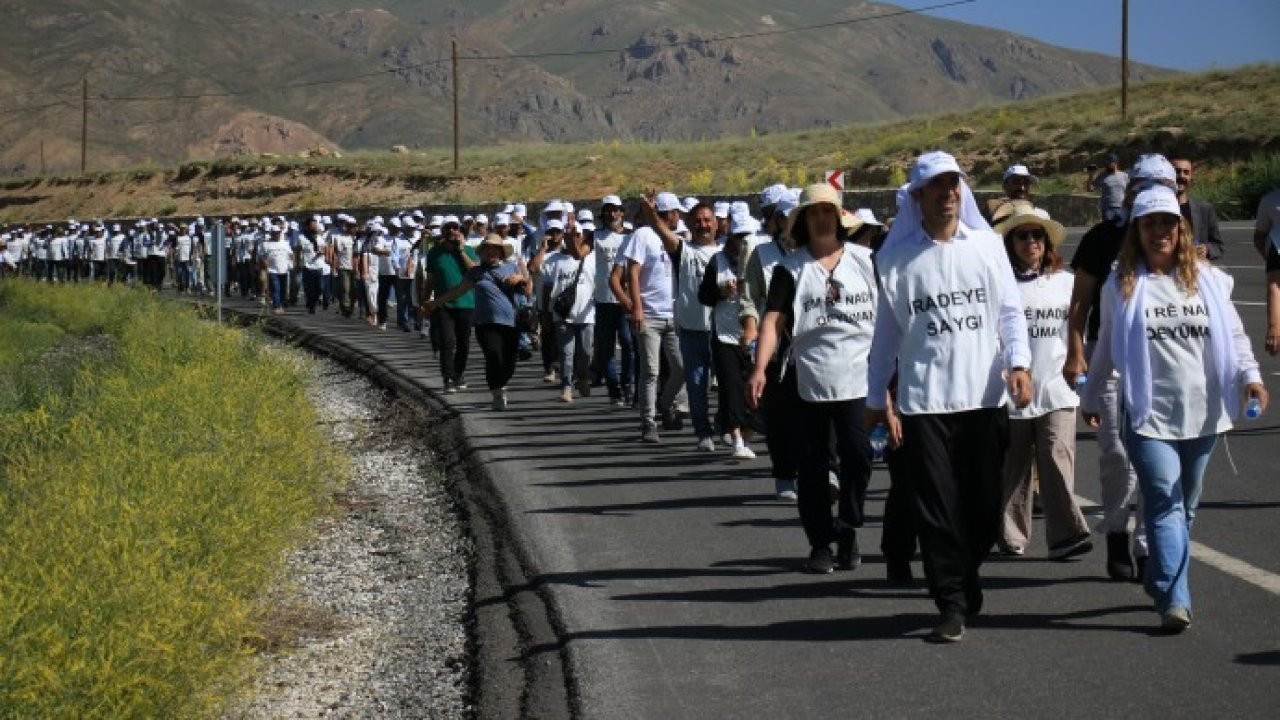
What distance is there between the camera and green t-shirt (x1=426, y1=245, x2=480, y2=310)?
65.1 feet

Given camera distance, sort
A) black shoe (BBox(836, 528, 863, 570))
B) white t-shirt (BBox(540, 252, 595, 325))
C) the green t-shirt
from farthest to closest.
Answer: the green t-shirt → white t-shirt (BBox(540, 252, 595, 325)) → black shoe (BBox(836, 528, 863, 570))

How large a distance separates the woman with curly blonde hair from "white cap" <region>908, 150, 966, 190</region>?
806 mm

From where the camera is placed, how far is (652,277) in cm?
1564

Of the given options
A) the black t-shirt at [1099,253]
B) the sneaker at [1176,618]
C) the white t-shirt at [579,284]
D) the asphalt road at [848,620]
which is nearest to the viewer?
the asphalt road at [848,620]

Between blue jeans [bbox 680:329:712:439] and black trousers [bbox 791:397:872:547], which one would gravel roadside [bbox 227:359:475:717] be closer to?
black trousers [bbox 791:397:872:547]

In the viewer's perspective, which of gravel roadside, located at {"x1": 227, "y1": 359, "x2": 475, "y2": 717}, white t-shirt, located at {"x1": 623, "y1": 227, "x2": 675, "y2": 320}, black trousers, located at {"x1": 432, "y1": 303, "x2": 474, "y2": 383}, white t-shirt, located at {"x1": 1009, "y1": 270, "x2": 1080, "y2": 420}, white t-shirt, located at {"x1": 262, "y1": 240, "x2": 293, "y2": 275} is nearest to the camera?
gravel roadside, located at {"x1": 227, "y1": 359, "x2": 475, "y2": 717}

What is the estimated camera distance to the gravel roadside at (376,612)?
→ 813 centimetres

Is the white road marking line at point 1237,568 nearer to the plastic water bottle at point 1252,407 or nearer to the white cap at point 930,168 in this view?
the plastic water bottle at point 1252,407

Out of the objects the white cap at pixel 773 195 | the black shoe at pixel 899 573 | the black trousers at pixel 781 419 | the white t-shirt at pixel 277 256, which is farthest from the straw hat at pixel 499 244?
the white t-shirt at pixel 277 256

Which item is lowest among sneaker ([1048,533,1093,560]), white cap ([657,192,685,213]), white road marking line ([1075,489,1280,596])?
white road marking line ([1075,489,1280,596])

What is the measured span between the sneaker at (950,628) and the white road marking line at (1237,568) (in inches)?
63.6

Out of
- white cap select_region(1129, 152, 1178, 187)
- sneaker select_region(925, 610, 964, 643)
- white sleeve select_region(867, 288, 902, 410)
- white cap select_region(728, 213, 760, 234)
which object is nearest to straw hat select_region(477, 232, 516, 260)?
white cap select_region(728, 213, 760, 234)

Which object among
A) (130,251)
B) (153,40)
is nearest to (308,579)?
(130,251)

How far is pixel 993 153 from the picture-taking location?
2357 inches
